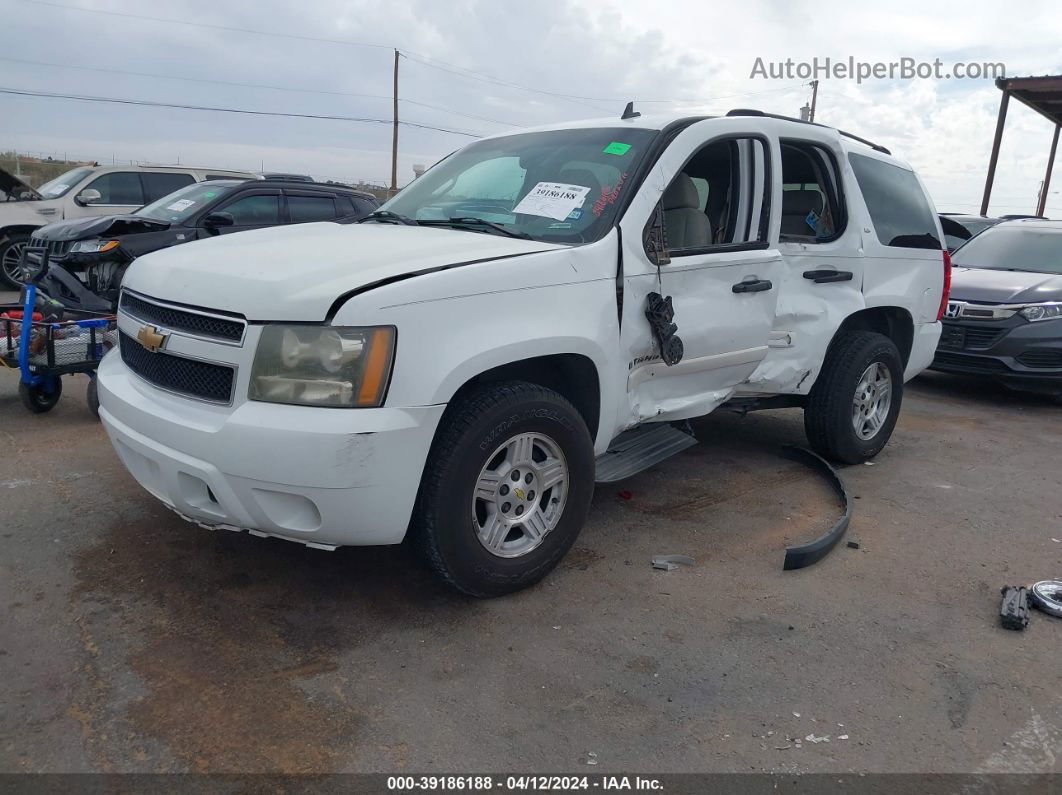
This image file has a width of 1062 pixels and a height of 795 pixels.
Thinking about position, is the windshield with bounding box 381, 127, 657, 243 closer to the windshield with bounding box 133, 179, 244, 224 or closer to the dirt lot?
the dirt lot

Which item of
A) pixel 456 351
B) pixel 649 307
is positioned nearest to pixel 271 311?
pixel 456 351

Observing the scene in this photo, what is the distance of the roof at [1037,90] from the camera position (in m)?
16.8

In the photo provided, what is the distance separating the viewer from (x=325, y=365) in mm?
2771

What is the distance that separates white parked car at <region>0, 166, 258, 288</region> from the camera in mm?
11328

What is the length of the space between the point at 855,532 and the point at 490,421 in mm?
2241

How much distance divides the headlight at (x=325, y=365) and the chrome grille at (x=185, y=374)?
0.16 metres

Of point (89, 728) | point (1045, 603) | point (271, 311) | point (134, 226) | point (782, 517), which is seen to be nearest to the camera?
point (89, 728)

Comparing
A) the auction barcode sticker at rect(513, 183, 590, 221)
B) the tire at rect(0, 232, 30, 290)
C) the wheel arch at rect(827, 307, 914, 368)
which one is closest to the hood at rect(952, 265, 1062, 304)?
the wheel arch at rect(827, 307, 914, 368)

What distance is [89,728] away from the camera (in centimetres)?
248

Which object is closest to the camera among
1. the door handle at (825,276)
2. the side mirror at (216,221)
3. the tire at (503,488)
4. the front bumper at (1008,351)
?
the tire at (503,488)

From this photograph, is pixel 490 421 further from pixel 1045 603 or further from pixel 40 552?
pixel 1045 603

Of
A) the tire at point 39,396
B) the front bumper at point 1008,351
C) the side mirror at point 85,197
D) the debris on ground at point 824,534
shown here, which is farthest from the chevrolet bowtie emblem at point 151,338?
the side mirror at point 85,197

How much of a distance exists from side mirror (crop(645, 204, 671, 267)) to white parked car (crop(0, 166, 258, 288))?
30.6ft

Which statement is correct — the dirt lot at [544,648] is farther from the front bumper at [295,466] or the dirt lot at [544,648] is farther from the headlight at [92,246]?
the headlight at [92,246]
